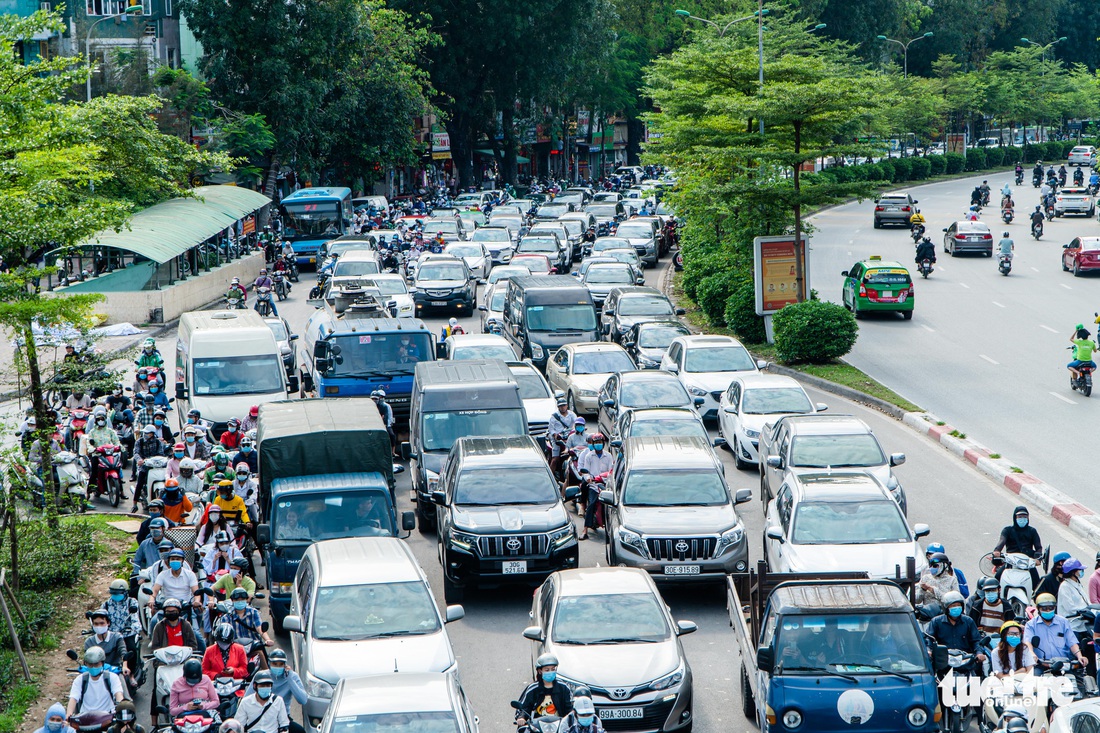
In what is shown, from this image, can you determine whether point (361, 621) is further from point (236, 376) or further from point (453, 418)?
point (236, 376)

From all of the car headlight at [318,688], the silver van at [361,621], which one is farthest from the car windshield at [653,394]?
the car headlight at [318,688]

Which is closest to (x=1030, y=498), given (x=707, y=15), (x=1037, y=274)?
(x=1037, y=274)

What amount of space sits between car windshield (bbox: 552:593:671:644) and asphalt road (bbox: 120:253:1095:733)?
41.5 inches

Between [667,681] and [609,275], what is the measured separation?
2836cm

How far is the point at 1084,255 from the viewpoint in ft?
151

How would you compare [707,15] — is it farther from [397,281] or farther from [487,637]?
[487,637]

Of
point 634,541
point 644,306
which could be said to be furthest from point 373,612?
point 644,306

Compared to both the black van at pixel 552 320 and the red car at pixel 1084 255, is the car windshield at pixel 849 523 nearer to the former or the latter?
the black van at pixel 552 320

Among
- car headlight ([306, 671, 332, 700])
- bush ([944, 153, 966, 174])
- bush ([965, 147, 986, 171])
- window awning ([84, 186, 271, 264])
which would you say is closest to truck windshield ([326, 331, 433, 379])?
car headlight ([306, 671, 332, 700])

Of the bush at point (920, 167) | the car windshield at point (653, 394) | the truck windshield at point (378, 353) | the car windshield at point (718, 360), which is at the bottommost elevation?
the car windshield at point (653, 394)

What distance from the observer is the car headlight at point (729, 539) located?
15.9 m

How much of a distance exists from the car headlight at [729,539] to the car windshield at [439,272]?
25507mm

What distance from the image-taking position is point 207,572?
49.6 ft

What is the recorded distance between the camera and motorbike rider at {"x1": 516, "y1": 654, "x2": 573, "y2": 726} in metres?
11.2
